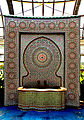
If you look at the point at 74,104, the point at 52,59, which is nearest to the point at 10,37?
the point at 52,59

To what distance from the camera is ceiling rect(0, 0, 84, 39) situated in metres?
9.02

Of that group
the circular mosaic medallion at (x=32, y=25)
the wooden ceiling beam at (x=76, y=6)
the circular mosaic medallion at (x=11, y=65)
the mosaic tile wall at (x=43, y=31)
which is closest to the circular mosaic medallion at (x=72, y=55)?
the mosaic tile wall at (x=43, y=31)

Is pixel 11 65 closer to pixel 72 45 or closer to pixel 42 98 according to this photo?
pixel 42 98

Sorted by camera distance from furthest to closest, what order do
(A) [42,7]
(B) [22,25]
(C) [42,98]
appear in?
1. (A) [42,7]
2. (B) [22,25]
3. (C) [42,98]

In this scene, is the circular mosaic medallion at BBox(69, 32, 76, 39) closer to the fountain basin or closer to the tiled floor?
the fountain basin

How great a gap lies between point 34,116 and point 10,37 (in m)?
3.17

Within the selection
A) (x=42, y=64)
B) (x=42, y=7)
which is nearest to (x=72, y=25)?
(x=42, y=64)

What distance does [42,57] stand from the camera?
20.7 feet

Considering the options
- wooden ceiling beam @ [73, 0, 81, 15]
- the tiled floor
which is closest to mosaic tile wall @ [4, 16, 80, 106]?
the tiled floor

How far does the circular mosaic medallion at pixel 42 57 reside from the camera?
630 cm

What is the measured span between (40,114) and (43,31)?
319cm

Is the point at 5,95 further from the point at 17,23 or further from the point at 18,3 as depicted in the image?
the point at 18,3

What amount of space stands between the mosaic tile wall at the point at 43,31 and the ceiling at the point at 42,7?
328 cm

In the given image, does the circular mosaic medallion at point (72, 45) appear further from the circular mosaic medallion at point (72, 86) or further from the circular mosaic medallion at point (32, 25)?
the circular mosaic medallion at point (32, 25)
